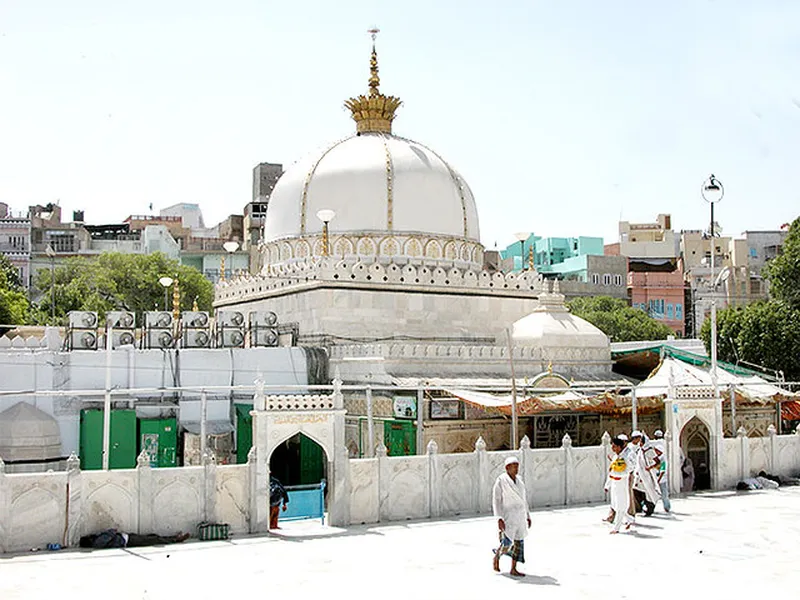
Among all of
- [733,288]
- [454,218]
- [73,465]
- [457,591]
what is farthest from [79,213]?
[457,591]

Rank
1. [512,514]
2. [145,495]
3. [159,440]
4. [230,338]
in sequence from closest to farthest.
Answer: [512,514], [145,495], [159,440], [230,338]

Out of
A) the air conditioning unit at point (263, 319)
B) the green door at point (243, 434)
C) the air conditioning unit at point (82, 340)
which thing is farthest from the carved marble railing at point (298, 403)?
the air conditioning unit at point (263, 319)

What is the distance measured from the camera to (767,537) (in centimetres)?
1402

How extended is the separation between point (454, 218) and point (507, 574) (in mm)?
16872

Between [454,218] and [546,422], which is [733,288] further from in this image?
[546,422]

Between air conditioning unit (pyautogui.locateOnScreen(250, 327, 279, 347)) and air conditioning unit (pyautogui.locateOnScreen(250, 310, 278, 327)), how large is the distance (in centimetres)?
13

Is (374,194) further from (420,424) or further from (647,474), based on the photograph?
(647,474)

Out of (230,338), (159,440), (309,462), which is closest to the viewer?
(159,440)

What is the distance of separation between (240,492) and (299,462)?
6495 mm

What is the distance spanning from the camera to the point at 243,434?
2108 cm

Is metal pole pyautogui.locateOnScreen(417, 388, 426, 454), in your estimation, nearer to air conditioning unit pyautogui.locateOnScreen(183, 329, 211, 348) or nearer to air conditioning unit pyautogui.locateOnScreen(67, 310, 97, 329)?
air conditioning unit pyautogui.locateOnScreen(183, 329, 211, 348)

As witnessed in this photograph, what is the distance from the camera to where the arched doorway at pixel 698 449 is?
19.7 m

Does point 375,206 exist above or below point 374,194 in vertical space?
below

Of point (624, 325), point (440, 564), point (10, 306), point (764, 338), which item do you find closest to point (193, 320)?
point (440, 564)
